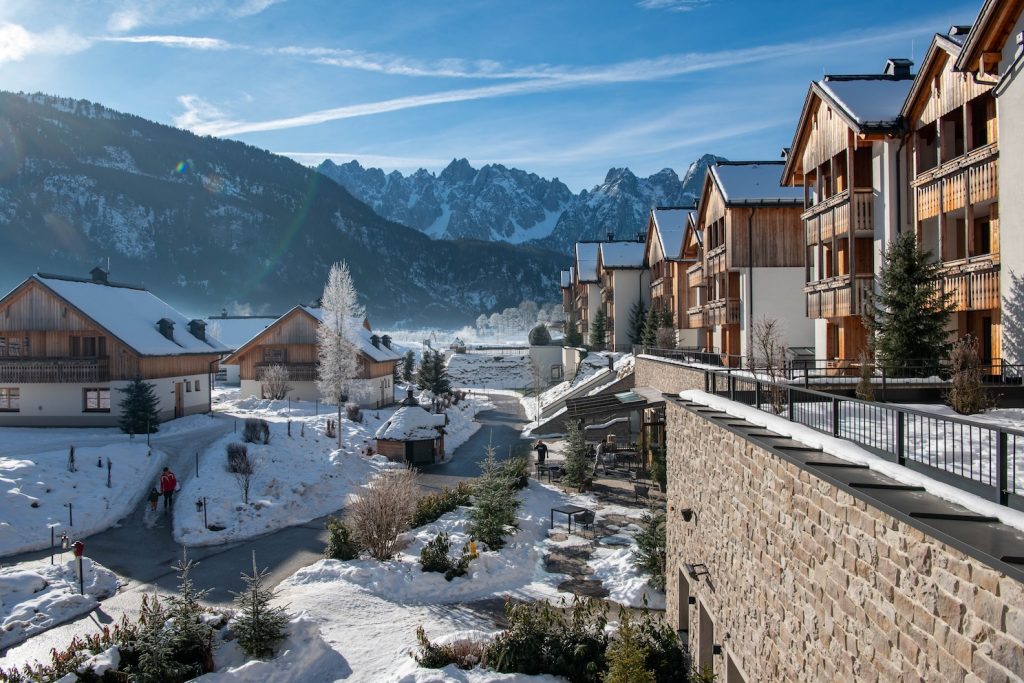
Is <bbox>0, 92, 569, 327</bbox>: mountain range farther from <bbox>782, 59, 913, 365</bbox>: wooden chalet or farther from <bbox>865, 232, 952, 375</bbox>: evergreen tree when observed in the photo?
<bbox>865, 232, 952, 375</bbox>: evergreen tree

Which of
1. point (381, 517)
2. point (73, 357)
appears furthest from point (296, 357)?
point (381, 517)

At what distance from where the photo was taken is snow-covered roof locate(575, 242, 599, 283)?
212 feet

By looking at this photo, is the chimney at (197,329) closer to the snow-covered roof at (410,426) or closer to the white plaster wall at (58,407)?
the white plaster wall at (58,407)

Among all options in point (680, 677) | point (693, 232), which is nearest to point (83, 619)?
point (680, 677)

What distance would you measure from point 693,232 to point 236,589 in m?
31.2

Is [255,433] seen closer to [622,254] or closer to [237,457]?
[237,457]

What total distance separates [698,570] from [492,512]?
9453 millimetres

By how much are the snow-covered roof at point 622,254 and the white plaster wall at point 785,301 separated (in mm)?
27151

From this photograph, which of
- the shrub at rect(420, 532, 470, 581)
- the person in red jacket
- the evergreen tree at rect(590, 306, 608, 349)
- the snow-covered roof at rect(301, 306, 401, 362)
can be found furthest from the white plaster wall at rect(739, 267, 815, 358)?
the evergreen tree at rect(590, 306, 608, 349)

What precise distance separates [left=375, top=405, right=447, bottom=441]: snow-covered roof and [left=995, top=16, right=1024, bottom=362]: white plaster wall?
24.1m

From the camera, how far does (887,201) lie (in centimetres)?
2028

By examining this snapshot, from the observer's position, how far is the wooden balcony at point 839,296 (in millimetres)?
21064

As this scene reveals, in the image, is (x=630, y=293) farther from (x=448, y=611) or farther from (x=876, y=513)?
(x=876, y=513)

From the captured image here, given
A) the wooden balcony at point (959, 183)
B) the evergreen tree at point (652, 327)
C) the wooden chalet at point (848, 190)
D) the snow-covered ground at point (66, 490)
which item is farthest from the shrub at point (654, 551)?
the evergreen tree at point (652, 327)
